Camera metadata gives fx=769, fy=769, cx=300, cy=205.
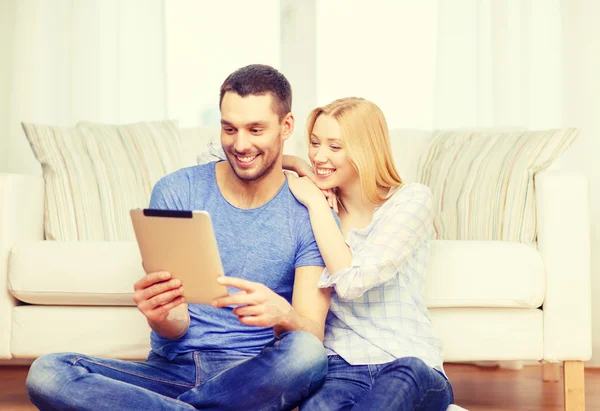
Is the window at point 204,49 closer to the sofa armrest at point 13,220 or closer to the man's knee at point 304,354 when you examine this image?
the sofa armrest at point 13,220

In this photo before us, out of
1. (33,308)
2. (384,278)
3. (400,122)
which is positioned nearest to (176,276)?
(384,278)

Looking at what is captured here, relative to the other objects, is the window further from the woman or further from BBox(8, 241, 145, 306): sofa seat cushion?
the woman

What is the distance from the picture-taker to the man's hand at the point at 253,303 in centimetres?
147

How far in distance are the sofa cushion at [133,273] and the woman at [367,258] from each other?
0.32m

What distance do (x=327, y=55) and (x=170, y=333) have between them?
7.29 feet

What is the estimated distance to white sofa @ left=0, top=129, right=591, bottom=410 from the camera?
2141 mm

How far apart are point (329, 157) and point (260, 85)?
241 millimetres

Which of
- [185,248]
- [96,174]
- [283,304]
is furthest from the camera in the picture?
[96,174]

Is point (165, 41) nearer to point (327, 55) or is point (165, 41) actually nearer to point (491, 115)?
point (327, 55)

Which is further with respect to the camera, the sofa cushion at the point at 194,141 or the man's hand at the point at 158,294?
the sofa cushion at the point at 194,141

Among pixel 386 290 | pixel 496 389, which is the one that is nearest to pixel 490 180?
pixel 496 389

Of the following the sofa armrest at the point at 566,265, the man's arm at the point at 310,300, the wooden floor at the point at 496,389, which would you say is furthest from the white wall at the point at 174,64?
the man's arm at the point at 310,300

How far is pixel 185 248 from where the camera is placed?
4.72 feet

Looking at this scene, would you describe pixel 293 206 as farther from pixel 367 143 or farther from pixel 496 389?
pixel 496 389
